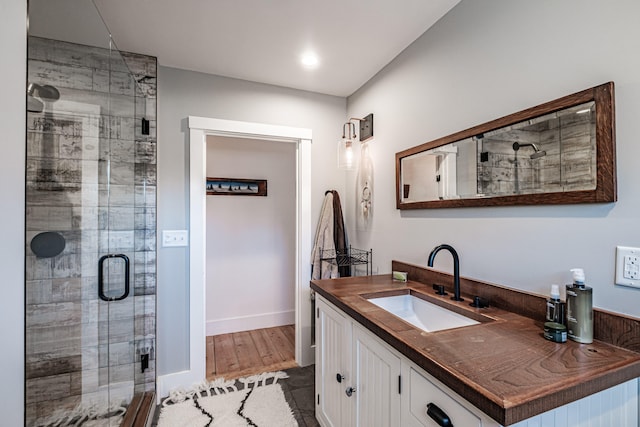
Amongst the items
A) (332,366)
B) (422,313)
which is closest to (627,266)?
(422,313)

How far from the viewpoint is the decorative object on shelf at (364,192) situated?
2.31 meters

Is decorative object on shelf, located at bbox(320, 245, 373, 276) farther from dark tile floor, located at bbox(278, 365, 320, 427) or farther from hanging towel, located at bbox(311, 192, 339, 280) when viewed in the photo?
dark tile floor, located at bbox(278, 365, 320, 427)

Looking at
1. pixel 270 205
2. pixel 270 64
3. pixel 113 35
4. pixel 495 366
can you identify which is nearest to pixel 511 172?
pixel 495 366

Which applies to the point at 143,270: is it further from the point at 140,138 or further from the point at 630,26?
the point at 630,26

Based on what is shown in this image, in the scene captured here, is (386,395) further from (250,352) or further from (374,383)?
(250,352)

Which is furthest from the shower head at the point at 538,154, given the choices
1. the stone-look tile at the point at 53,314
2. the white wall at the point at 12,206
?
Answer: the stone-look tile at the point at 53,314

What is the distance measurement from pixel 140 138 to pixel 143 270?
920 millimetres

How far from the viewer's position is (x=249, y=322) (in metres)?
3.30

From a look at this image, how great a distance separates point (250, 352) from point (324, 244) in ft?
4.28

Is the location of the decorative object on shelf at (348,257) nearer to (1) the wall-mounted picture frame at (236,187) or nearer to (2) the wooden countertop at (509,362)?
(2) the wooden countertop at (509,362)

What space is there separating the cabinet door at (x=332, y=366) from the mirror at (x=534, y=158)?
0.85 m

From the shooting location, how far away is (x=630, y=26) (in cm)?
89

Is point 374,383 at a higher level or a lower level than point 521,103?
lower

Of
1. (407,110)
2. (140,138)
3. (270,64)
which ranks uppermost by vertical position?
(270,64)
